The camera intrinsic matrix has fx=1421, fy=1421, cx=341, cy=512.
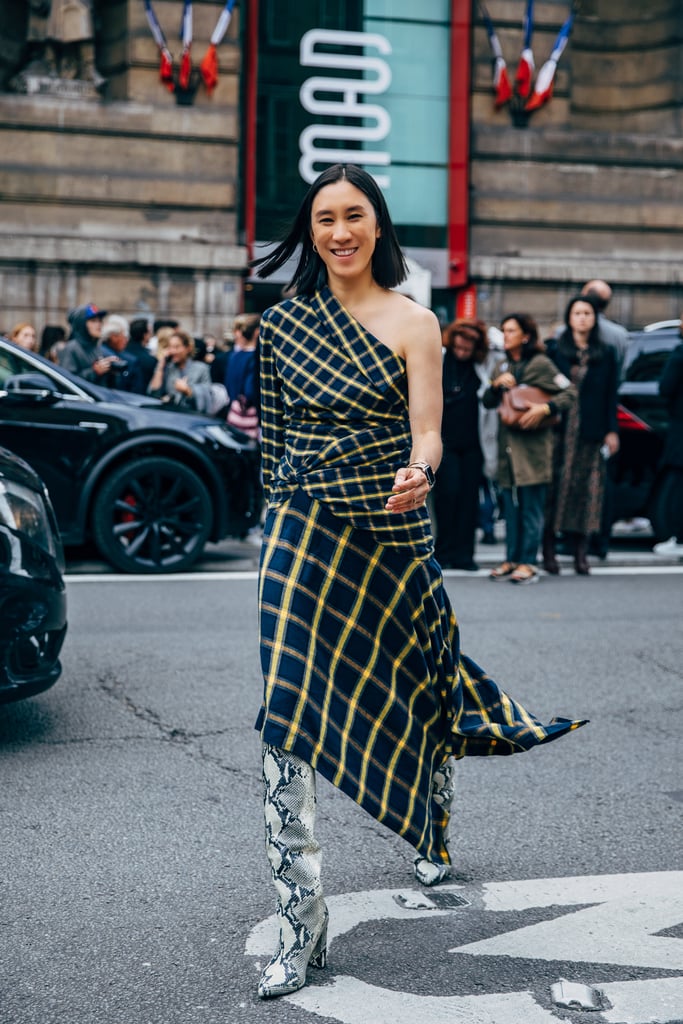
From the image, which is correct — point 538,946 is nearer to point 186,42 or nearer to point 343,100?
point 186,42

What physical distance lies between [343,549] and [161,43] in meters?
17.6

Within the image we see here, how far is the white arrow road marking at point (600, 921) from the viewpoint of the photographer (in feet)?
10.7

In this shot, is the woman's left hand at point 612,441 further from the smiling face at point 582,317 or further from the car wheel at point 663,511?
the car wheel at point 663,511

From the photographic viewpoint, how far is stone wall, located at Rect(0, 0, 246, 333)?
18906mm

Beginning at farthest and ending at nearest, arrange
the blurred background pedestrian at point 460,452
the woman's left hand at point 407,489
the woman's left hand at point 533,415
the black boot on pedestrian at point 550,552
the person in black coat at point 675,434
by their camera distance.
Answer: the person in black coat at point 675,434 → the black boot on pedestrian at point 550,552 → the blurred background pedestrian at point 460,452 → the woman's left hand at point 533,415 → the woman's left hand at point 407,489

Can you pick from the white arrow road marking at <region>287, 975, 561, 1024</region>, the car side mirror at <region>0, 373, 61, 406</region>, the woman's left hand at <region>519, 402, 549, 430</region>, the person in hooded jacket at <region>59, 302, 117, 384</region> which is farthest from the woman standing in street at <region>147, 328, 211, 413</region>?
the white arrow road marking at <region>287, 975, 561, 1024</region>

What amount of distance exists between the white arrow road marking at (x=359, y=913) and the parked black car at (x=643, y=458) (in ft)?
25.6

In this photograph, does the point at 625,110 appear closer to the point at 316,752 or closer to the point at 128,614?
the point at 128,614

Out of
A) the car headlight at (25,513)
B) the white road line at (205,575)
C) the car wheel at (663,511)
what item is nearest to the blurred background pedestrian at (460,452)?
the white road line at (205,575)

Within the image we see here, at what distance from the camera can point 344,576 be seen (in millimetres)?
3162

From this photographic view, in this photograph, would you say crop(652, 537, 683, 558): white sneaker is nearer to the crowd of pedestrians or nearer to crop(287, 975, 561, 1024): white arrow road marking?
the crowd of pedestrians

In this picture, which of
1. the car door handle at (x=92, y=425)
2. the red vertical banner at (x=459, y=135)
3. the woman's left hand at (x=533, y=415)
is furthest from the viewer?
the red vertical banner at (x=459, y=135)

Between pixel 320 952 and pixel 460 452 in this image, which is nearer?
pixel 320 952

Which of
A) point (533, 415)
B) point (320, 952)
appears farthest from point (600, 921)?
point (533, 415)
